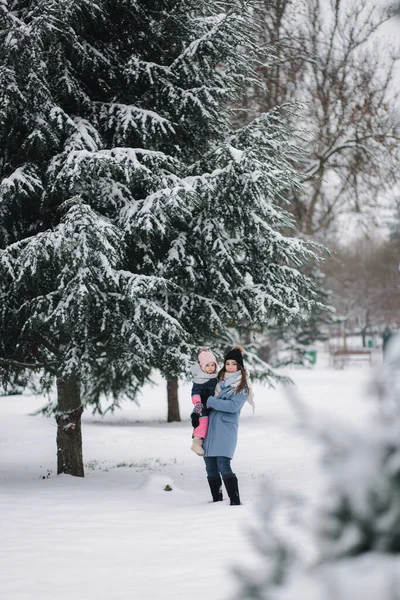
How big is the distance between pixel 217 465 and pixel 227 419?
0.54 meters

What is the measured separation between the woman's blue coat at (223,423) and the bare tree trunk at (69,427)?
9.39ft

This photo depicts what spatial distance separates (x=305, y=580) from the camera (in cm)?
162

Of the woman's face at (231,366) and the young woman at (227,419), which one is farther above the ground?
the woman's face at (231,366)

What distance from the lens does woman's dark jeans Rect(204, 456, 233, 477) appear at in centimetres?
688

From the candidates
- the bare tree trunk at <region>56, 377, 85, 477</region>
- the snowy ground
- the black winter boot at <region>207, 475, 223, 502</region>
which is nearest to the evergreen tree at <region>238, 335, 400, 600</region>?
the snowy ground

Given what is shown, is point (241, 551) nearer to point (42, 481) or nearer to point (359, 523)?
point (359, 523)

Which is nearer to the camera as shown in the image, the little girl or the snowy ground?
the snowy ground

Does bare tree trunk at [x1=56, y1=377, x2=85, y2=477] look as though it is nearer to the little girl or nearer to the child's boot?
the little girl

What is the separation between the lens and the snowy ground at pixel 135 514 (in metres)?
3.97

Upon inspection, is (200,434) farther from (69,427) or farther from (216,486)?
(69,427)

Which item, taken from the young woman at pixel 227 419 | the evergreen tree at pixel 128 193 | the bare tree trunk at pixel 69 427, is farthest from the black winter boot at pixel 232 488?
the bare tree trunk at pixel 69 427

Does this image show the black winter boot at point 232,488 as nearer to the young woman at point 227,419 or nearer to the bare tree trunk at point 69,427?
the young woman at point 227,419

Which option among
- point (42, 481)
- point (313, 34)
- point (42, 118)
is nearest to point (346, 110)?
point (313, 34)

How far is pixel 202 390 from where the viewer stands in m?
7.18
